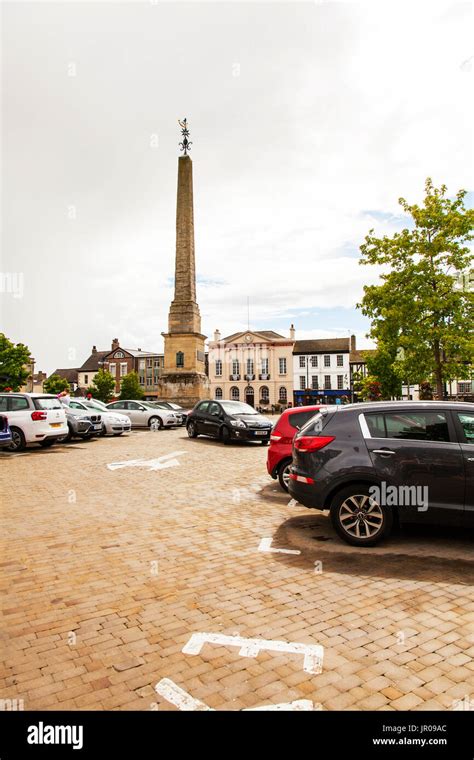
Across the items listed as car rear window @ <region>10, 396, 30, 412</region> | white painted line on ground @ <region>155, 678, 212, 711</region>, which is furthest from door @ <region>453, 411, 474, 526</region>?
car rear window @ <region>10, 396, 30, 412</region>

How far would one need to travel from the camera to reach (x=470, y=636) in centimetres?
339

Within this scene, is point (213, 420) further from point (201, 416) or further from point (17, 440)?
Result: point (17, 440)

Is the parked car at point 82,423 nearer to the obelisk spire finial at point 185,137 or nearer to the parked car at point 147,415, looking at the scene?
the parked car at point 147,415

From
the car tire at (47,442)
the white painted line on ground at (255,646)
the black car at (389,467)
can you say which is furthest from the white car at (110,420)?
the white painted line on ground at (255,646)

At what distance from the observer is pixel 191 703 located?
8.68 feet

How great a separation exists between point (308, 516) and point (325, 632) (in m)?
3.50

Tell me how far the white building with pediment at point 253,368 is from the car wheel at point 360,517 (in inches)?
2364

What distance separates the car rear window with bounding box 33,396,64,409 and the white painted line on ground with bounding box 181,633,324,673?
12347 mm

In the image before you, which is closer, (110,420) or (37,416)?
(37,416)

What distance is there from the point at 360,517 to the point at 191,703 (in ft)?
10.5

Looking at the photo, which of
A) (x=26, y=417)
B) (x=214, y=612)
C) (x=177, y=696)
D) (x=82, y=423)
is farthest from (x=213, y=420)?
(x=177, y=696)

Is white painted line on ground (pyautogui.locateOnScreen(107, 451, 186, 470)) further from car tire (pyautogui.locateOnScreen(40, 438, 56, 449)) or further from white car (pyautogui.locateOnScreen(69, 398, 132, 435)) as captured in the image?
white car (pyautogui.locateOnScreen(69, 398, 132, 435))

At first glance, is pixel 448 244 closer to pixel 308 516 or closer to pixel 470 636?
pixel 308 516
